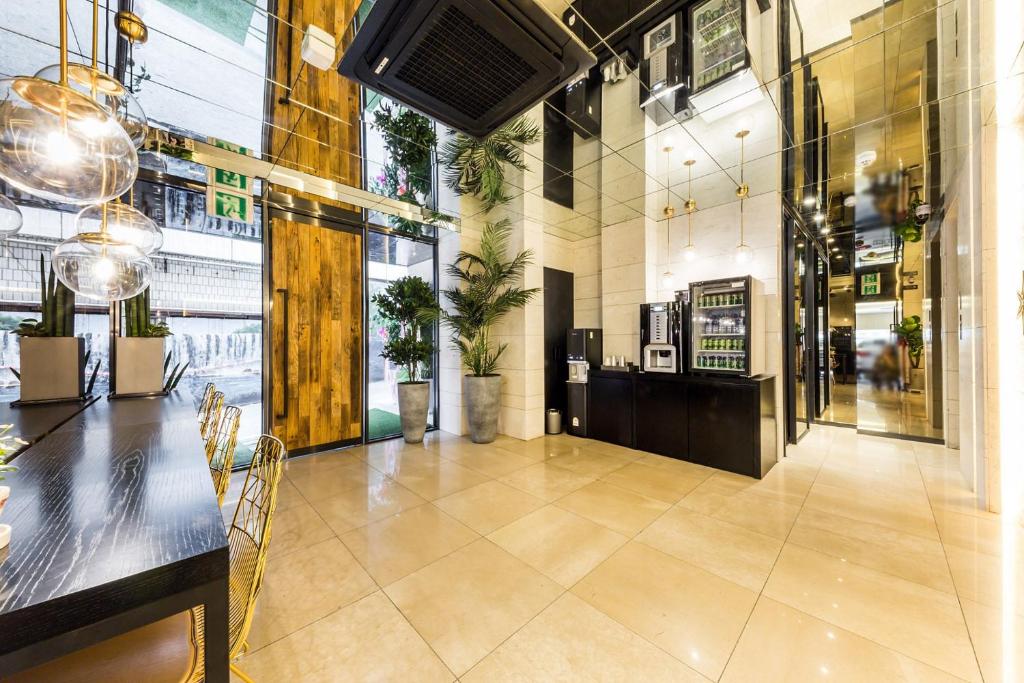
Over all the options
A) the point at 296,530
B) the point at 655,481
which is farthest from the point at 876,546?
the point at 296,530

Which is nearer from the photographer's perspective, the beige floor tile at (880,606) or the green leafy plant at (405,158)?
the beige floor tile at (880,606)

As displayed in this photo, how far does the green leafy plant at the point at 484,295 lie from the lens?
15.9 feet

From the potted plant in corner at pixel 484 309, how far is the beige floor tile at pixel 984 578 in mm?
3988

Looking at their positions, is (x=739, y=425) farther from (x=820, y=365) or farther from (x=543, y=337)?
(x=820, y=365)

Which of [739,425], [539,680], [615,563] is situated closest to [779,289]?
[739,425]

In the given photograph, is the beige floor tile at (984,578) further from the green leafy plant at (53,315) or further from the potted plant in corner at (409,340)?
the green leafy plant at (53,315)

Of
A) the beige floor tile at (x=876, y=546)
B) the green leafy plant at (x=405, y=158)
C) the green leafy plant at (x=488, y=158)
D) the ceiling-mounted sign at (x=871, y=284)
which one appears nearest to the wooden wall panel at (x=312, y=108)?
the green leafy plant at (x=405, y=158)

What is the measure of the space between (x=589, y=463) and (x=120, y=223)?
4448 millimetres

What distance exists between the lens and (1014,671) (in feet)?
5.00

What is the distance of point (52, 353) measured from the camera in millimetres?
2562

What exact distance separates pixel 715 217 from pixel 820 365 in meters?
3.68

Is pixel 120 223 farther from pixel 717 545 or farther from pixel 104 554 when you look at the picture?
pixel 717 545

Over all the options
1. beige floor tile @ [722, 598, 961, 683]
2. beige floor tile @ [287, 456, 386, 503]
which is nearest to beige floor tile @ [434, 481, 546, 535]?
beige floor tile @ [287, 456, 386, 503]

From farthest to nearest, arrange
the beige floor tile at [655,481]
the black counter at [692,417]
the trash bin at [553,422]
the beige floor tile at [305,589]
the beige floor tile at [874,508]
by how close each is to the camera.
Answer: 1. the trash bin at [553,422]
2. the black counter at [692,417]
3. the beige floor tile at [655,481]
4. the beige floor tile at [874,508]
5. the beige floor tile at [305,589]
